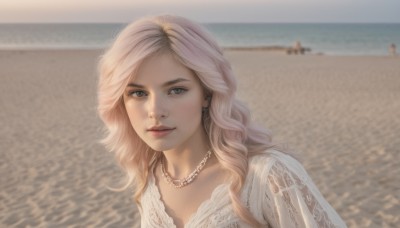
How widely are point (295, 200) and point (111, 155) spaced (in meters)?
6.68

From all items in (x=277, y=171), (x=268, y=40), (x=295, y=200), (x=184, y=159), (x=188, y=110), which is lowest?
(x=295, y=200)

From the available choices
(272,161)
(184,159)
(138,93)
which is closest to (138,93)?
(138,93)

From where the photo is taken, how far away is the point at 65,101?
46.6 feet

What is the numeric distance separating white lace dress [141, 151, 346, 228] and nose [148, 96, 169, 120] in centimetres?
37

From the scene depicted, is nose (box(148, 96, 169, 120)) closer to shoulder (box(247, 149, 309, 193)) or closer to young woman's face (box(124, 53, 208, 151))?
young woman's face (box(124, 53, 208, 151))

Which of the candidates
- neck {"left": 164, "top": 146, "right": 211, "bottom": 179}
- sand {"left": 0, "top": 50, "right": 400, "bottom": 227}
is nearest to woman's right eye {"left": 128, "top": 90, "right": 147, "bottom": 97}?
neck {"left": 164, "top": 146, "right": 211, "bottom": 179}

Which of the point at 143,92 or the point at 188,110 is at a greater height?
the point at 143,92

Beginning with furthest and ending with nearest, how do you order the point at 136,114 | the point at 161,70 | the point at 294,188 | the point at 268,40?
1. the point at 268,40
2. the point at 136,114
3. the point at 161,70
4. the point at 294,188

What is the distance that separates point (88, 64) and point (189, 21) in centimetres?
2526

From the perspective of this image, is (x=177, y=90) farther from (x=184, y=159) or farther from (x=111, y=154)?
(x=111, y=154)

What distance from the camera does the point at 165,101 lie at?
1.92 m

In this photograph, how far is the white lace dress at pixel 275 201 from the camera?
1.78 metres

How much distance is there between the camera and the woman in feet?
5.99

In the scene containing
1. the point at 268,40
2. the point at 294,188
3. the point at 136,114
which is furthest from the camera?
the point at 268,40
